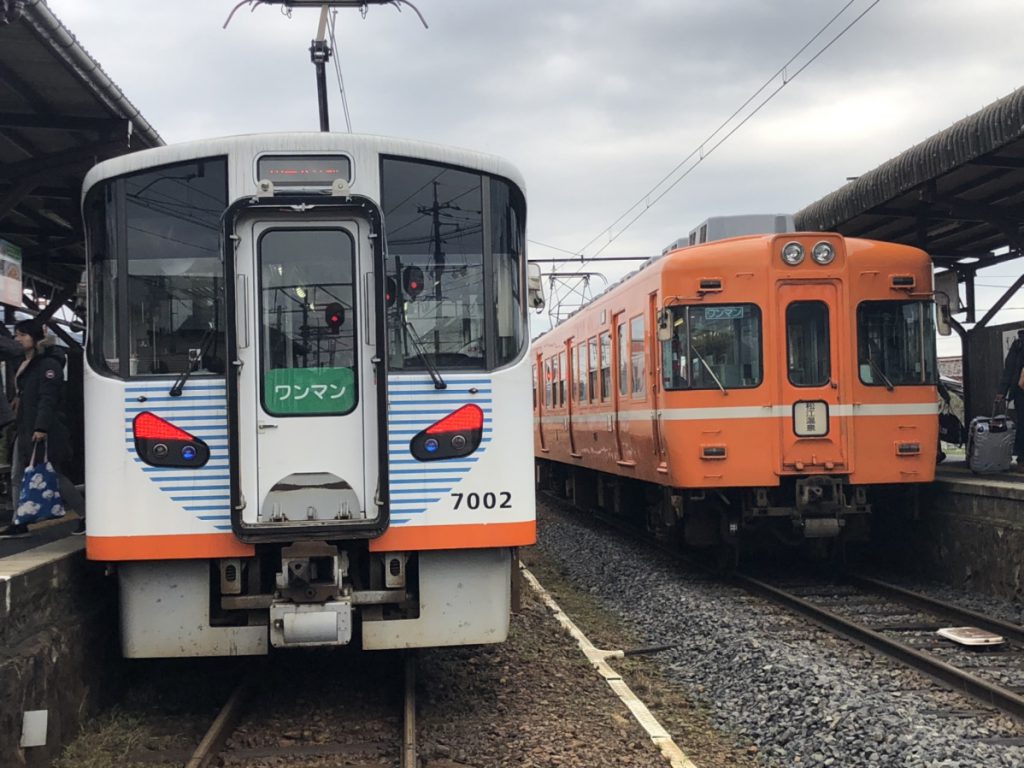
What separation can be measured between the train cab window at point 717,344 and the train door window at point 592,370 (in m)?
4.24

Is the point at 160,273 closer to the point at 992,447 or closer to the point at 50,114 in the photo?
the point at 50,114

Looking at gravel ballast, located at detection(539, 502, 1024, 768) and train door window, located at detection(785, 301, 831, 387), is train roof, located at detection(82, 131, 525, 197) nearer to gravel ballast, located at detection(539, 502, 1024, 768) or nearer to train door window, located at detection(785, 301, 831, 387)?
→ gravel ballast, located at detection(539, 502, 1024, 768)

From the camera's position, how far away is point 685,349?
31.7ft

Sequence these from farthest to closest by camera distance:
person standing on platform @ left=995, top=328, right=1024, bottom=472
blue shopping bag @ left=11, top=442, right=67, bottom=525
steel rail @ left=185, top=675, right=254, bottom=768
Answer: person standing on platform @ left=995, top=328, right=1024, bottom=472
blue shopping bag @ left=11, top=442, right=67, bottom=525
steel rail @ left=185, top=675, right=254, bottom=768

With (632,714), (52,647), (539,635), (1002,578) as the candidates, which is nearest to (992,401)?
(1002,578)

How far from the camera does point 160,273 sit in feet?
18.0

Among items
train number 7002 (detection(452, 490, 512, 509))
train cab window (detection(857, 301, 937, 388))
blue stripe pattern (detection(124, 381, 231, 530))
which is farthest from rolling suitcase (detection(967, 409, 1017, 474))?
blue stripe pattern (detection(124, 381, 231, 530))

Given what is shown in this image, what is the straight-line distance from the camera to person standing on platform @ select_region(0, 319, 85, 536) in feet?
23.5

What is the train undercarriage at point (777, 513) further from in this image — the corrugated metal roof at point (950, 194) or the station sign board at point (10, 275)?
the station sign board at point (10, 275)

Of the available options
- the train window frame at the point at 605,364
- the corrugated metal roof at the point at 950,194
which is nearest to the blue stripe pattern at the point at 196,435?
the corrugated metal roof at the point at 950,194

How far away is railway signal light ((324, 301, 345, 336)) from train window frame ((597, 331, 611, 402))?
7.61 m

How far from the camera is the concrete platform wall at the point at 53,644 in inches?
180

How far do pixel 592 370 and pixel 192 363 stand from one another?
9131mm

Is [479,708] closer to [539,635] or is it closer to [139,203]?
[539,635]
